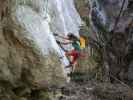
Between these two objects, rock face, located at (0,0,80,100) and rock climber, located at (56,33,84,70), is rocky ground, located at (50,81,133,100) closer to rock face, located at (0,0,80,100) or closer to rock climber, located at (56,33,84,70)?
rock climber, located at (56,33,84,70)

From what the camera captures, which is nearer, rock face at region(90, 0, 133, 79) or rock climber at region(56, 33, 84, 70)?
rock climber at region(56, 33, 84, 70)

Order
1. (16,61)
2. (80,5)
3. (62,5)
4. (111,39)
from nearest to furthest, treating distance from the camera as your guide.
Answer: (16,61), (62,5), (80,5), (111,39)

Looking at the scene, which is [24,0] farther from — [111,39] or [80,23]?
[111,39]

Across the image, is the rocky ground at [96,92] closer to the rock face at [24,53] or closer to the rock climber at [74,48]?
the rock climber at [74,48]

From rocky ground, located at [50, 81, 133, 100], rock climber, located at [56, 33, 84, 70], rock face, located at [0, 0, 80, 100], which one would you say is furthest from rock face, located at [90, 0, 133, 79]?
rock face, located at [0, 0, 80, 100]

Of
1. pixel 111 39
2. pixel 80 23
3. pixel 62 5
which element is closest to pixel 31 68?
pixel 62 5

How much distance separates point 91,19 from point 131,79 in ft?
7.23

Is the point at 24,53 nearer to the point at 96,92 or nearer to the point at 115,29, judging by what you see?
the point at 96,92

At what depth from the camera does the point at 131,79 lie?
12133 millimetres

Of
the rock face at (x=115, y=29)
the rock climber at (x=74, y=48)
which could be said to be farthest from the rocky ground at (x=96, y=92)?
the rock face at (x=115, y=29)

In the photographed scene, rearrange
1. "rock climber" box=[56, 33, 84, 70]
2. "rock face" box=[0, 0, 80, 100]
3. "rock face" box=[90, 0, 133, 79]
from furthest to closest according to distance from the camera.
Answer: "rock face" box=[90, 0, 133, 79] < "rock climber" box=[56, 33, 84, 70] < "rock face" box=[0, 0, 80, 100]

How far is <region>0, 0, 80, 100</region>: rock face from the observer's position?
5.32m

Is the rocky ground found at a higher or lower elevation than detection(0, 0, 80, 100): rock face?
lower

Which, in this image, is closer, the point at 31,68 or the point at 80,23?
the point at 31,68
